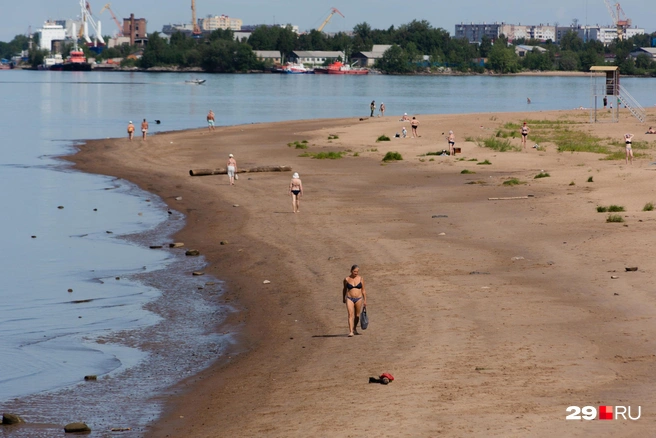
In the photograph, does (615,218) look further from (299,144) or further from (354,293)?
(299,144)

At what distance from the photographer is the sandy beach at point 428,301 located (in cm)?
1344

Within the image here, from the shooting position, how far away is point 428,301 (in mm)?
19578

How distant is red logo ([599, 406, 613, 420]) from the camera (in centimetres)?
1245

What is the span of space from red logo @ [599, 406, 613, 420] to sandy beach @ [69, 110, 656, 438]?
0.21 m

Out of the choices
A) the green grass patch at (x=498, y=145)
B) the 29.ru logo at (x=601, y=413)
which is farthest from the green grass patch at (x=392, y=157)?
Answer: the 29.ru logo at (x=601, y=413)

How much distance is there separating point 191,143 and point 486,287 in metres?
42.4

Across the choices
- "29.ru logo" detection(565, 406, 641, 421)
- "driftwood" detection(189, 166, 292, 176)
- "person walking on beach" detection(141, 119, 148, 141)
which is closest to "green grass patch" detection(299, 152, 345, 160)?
"driftwood" detection(189, 166, 292, 176)

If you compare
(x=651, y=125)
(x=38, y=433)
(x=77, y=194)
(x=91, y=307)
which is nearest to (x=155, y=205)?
(x=77, y=194)

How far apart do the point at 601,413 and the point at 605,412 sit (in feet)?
0.19

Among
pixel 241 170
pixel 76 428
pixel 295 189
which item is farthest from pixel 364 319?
pixel 241 170

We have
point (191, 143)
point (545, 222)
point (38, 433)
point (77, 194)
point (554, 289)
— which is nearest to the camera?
point (38, 433)

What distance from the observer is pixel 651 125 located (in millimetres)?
69625

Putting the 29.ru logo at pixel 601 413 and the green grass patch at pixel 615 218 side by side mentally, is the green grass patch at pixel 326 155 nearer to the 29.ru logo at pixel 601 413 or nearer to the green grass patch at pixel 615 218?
the green grass patch at pixel 615 218

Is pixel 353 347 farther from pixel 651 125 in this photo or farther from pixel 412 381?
pixel 651 125
